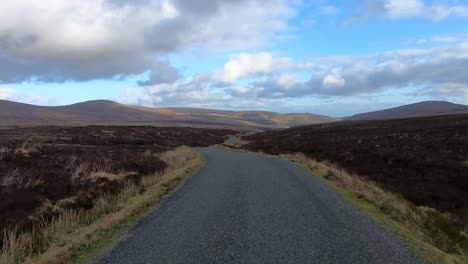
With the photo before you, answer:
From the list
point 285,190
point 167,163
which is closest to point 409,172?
point 285,190

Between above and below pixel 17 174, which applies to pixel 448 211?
below

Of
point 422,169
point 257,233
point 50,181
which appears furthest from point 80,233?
point 422,169

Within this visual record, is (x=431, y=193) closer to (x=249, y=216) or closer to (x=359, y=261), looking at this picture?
(x=249, y=216)

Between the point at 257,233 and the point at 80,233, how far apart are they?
14.0 ft

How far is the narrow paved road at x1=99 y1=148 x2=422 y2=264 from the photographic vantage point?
719 centimetres

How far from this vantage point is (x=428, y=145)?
33812 mm

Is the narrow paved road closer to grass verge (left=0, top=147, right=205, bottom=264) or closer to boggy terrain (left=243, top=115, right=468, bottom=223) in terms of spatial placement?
grass verge (left=0, top=147, right=205, bottom=264)

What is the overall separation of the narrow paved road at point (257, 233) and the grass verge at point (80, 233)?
0.60 metres

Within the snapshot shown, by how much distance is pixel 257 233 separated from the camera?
8.74m

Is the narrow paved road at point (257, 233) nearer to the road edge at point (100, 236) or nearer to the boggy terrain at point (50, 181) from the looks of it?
the road edge at point (100, 236)

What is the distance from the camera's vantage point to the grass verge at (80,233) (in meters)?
7.58

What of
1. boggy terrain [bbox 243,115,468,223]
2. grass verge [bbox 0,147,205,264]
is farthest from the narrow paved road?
boggy terrain [bbox 243,115,468,223]

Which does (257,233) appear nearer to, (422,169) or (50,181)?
(50,181)

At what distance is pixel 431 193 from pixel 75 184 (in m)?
17.2
